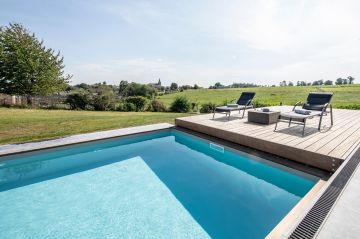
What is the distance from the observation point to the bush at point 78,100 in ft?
54.7

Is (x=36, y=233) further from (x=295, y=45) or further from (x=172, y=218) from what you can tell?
(x=295, y=45)

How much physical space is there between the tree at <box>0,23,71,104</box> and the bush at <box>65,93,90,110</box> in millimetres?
4431

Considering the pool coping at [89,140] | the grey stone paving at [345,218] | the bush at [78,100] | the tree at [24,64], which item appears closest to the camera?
the grey stone paving at [345,218]

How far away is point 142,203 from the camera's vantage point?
3314 millimetres

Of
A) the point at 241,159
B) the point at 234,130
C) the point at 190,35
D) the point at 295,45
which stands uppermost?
the point at 190,35

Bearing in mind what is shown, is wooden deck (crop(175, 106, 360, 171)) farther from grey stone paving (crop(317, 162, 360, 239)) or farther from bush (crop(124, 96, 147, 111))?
bush (crop(124, 96, 147, 111))

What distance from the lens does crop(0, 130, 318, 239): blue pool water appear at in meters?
2.76

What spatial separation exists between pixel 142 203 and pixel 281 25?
956 cm

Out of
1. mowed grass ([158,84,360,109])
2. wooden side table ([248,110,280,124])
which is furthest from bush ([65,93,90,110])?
wooden side table ([248,110,280,124])

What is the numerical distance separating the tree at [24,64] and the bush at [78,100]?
174 inches

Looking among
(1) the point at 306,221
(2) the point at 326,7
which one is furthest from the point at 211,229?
(2) the point at 326,7

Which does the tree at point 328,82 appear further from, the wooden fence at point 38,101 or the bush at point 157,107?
the wooden fence at point 38,101

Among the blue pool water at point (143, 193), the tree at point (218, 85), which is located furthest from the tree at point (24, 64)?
the tree at point (218, 85)

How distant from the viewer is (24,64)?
17734mm
